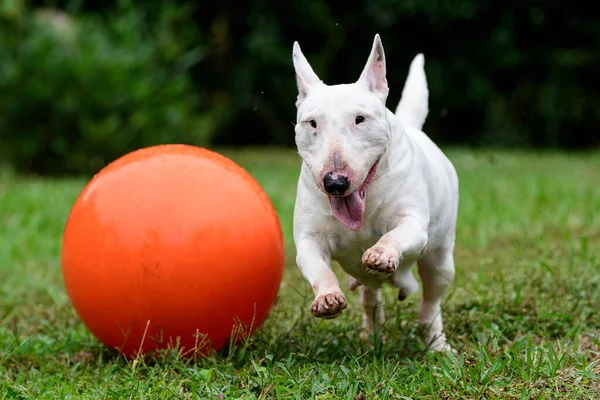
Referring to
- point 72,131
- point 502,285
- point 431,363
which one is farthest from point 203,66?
point 431,363

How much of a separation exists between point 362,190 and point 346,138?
235 millimetres

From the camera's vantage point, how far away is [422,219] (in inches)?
151

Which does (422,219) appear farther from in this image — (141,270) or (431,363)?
(141,270)

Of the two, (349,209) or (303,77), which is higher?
(303,77)

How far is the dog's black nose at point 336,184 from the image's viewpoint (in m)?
3.41

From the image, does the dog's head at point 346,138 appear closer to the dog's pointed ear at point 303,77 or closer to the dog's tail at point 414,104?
the dog's pointed ear at point 303,77

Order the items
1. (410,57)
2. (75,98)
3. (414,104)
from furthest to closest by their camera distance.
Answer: (410,57) < (75,98) < (414,104)

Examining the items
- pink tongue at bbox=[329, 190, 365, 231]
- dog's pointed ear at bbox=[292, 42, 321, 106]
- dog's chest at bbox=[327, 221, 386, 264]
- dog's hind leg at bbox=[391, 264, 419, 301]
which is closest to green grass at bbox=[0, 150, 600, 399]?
dog's hind leg at bbox=[391, 264, 419, 301]

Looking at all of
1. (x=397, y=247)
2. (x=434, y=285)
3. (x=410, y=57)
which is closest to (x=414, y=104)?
(x=434, y=285)

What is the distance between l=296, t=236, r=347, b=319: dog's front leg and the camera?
11.5 ft

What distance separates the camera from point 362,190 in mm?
3625

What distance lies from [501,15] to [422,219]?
38.5ft

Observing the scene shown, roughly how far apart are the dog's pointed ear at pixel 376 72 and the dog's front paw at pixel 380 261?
2.34 feet

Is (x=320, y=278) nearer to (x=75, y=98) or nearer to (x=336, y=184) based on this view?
(x=336, y=184)
